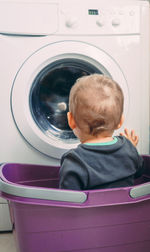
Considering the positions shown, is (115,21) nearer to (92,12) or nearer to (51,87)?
(92,12)

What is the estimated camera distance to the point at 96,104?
778 millimetres

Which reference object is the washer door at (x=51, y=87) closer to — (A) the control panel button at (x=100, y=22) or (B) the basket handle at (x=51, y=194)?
(A) the control panel button at (x=100, y=22)

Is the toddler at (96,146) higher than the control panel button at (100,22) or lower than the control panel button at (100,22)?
lower

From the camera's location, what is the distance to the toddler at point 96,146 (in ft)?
2.54

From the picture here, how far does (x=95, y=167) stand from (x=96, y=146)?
53mm

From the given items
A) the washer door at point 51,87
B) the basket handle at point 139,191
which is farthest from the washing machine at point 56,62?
the basket handle at point 139,191

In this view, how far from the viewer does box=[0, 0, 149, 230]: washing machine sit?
1071mm

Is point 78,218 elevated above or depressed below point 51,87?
below

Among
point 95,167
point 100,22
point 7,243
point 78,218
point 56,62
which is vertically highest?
point 100,22

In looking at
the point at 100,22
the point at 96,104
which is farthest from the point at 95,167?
the point at 100,22

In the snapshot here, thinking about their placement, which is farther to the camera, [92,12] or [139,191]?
[92,12]

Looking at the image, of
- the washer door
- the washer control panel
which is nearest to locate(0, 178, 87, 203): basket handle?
the washer door

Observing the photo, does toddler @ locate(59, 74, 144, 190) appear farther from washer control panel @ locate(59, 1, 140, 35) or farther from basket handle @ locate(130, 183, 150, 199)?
washer control panel @ locate(59, 1, 140, 35)

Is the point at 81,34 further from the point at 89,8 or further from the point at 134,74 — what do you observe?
the point at 134,74
